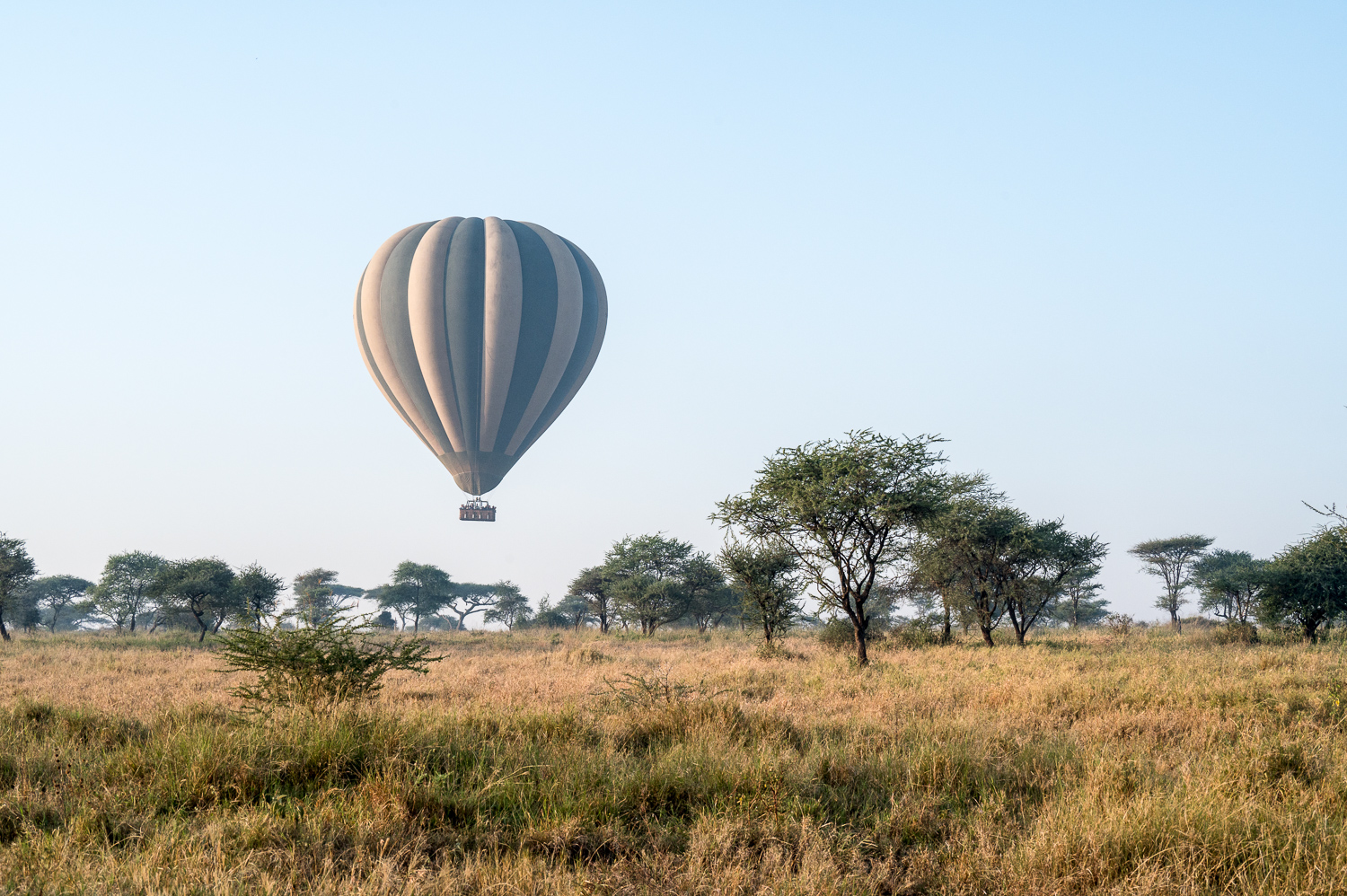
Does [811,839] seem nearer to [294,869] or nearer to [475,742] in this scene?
[294,869]

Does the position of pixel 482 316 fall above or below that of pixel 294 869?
above

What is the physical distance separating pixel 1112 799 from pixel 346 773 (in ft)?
20.3

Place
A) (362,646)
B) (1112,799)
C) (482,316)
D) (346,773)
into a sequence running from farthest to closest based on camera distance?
(482,316) → (362,646) → (346,773) → (1112,799)

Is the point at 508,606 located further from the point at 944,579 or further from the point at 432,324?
the point at 944,579

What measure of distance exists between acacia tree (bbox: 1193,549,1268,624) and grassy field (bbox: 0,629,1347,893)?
80.3ft

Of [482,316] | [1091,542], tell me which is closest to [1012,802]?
[1091,542]

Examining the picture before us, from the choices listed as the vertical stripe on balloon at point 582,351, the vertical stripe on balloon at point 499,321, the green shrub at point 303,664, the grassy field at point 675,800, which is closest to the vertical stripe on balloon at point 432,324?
the vertical stripe on balloon at point 499,321

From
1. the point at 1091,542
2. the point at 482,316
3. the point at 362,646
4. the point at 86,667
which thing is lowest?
the point at 86,667

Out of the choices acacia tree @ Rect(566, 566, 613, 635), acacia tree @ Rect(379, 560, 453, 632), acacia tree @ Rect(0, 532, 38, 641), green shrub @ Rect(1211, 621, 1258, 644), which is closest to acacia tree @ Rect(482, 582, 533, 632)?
acacia tree @ Rect(379, 560, 453, 632)

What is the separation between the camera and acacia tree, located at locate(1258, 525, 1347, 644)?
2667 centimetres

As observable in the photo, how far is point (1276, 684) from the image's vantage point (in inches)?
521

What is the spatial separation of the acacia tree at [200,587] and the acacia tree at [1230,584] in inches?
1828

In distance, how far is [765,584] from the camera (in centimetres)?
2978

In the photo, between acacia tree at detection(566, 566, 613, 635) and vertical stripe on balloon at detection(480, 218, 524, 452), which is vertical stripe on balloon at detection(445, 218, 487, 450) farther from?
acacia tree at detection(566, 566, 613, 635)
